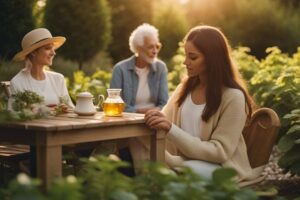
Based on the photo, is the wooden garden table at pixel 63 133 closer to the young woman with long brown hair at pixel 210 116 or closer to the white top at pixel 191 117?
the young woman with long brown hair at pixel 210 116

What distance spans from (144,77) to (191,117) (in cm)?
267

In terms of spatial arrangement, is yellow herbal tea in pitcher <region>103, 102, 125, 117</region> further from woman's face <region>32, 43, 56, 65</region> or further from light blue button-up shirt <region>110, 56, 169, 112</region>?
light blue button-up shirt <region>110, 56, 169, 112</region>

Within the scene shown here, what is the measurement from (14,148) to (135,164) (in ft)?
4.23

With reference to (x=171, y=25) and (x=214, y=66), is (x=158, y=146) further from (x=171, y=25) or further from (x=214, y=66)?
(x=171, y=25)

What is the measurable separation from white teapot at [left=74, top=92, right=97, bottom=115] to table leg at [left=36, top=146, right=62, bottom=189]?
1.90ft

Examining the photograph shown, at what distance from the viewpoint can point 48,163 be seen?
370 centimetres

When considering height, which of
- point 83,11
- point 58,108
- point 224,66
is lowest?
point 58,108

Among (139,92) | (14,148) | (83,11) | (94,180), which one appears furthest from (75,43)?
(94,180)

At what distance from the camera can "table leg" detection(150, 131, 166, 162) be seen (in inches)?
171

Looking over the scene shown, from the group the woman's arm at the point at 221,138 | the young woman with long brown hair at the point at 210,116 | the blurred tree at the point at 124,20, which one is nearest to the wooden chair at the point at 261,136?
the young woman with long brown hair at the point at 210,116

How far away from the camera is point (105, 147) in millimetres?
4797

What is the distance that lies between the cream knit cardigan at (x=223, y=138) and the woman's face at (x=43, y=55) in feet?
4.76

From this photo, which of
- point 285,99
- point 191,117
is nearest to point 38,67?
point 191,117

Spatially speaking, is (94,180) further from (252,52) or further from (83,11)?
(252,52)
